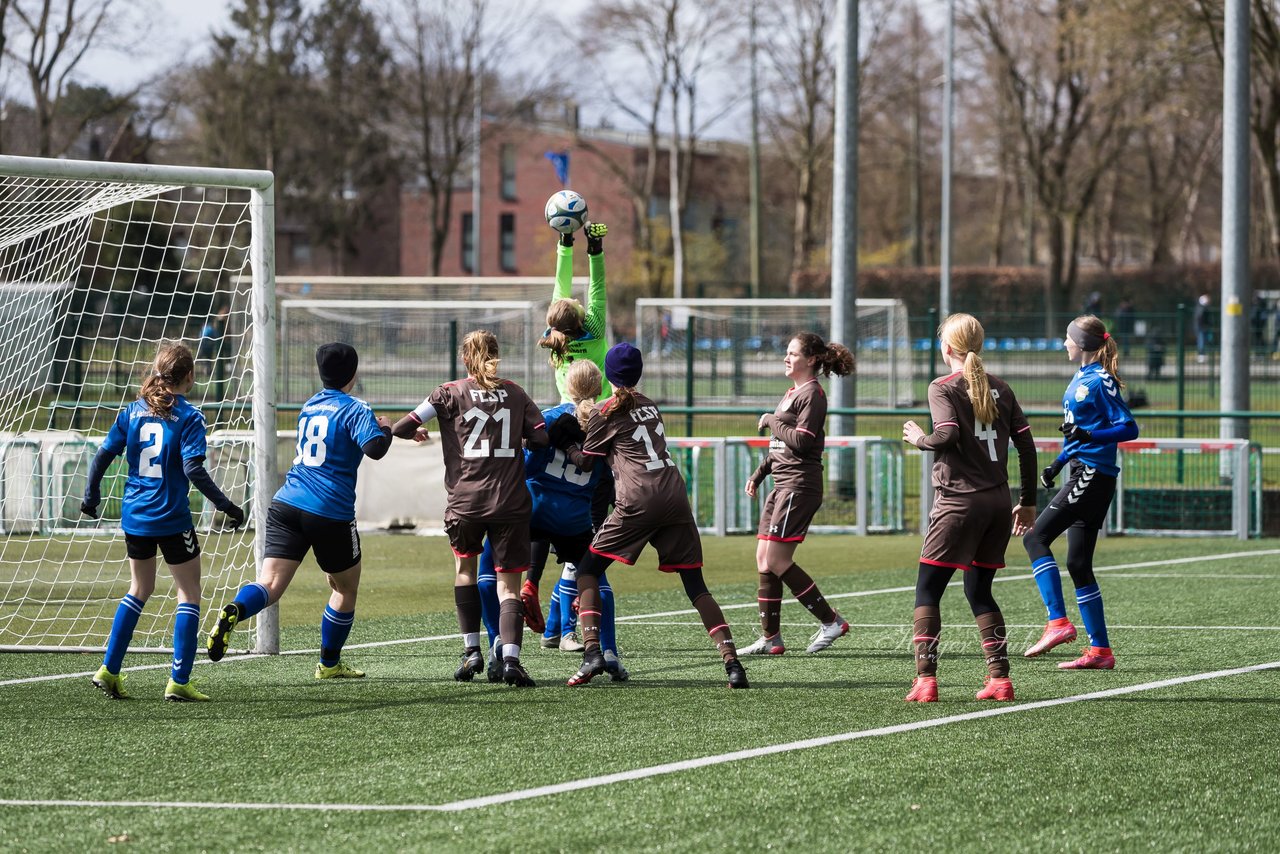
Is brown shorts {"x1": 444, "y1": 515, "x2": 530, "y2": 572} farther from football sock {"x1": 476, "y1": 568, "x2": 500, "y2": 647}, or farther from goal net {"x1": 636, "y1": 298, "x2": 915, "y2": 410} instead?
goal net {"x1": 636, "y1": 298, "x2": 915, "y2": 410}

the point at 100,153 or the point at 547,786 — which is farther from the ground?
the point at 100,153

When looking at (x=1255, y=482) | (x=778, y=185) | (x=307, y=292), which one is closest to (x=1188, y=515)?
(x=1255, y=482)

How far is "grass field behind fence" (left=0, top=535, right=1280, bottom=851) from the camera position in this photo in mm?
4906

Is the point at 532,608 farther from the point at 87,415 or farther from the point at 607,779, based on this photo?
the point at 87,415

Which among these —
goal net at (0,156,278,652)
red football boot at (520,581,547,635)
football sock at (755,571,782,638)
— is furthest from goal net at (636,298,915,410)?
red football boot at (520,581,547,635)

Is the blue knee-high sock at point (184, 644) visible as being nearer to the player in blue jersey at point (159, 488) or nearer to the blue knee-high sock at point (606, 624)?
the player in blue jersey at point (159, 488)

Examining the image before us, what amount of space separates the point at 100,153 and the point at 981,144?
28.4 meters

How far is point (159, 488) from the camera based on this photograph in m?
7.23

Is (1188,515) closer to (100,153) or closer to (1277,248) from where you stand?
(1277,248)

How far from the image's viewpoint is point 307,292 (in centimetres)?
2703

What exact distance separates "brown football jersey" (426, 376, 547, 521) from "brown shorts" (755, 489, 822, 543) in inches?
64.6

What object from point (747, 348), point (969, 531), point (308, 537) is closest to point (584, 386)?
point (308, 537)

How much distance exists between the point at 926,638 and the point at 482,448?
2282mm

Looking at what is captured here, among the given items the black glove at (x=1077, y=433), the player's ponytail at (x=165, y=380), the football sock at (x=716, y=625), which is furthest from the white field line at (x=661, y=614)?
the black glove at (x=1077, y=433)
